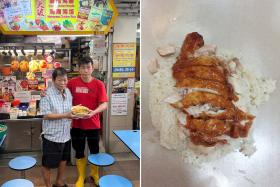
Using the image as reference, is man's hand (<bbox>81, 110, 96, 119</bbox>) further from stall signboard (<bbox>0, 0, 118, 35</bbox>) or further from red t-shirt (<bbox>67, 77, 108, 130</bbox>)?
stall signboard (<bbox>0, 0, 118, 35</bbox>)

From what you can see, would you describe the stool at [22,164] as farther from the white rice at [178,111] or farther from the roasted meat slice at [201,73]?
the roasted meat slice at [201,73]

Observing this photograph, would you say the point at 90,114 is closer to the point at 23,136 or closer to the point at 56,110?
the point at 56,110

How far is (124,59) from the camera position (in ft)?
12.1

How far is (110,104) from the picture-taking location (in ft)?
12.4

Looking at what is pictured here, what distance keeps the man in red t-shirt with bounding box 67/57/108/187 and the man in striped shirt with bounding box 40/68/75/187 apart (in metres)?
0.13

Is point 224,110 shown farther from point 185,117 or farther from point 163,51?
point 163,51

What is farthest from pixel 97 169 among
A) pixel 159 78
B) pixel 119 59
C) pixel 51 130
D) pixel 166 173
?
pixel 159 78

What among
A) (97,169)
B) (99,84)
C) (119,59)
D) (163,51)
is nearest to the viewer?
(163,51)

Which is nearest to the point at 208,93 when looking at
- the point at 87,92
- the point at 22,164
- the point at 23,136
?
the point at 87,92

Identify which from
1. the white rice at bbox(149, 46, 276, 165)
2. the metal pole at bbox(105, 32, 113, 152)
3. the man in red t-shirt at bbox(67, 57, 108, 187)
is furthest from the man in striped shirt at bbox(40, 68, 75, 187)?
the white rice at bbox(149, 46, 276, 165)

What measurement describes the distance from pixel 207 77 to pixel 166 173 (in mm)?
570

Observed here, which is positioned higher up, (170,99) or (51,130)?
(170,99)

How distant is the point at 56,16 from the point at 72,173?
75.1 inches

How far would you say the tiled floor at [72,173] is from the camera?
3.06 meters
